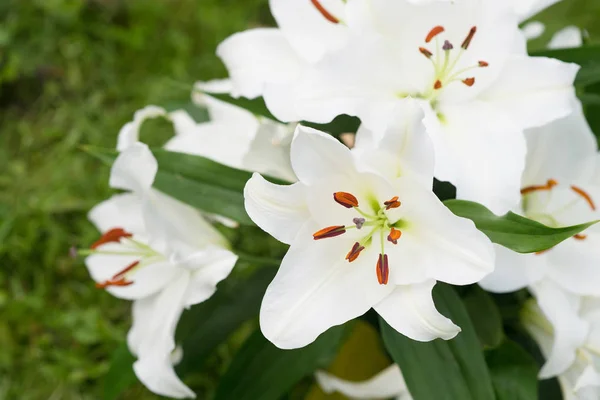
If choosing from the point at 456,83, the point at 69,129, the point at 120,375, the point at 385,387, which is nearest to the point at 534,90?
the point at 456,83

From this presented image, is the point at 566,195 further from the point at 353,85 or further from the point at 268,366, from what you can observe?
the point at 268,366

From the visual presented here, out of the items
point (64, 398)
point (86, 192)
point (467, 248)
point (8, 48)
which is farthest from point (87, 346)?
point (467, 248)

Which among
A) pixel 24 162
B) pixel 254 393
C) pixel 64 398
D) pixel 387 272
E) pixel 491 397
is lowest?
pixel 64 398

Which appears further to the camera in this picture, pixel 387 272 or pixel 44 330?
pixel 44 330

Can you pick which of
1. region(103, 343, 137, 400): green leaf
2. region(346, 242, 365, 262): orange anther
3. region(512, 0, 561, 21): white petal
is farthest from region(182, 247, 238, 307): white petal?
region(512, 0, 561, 21): white petal

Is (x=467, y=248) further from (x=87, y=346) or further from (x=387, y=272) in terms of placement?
(x=87, y=346)

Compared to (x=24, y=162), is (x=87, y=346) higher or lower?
lower

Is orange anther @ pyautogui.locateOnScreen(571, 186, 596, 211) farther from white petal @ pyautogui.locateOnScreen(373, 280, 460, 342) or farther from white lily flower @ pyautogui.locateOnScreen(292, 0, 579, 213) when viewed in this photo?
white petal @ pyautogui.locateOnScreen(373, 280, 460, 342)
